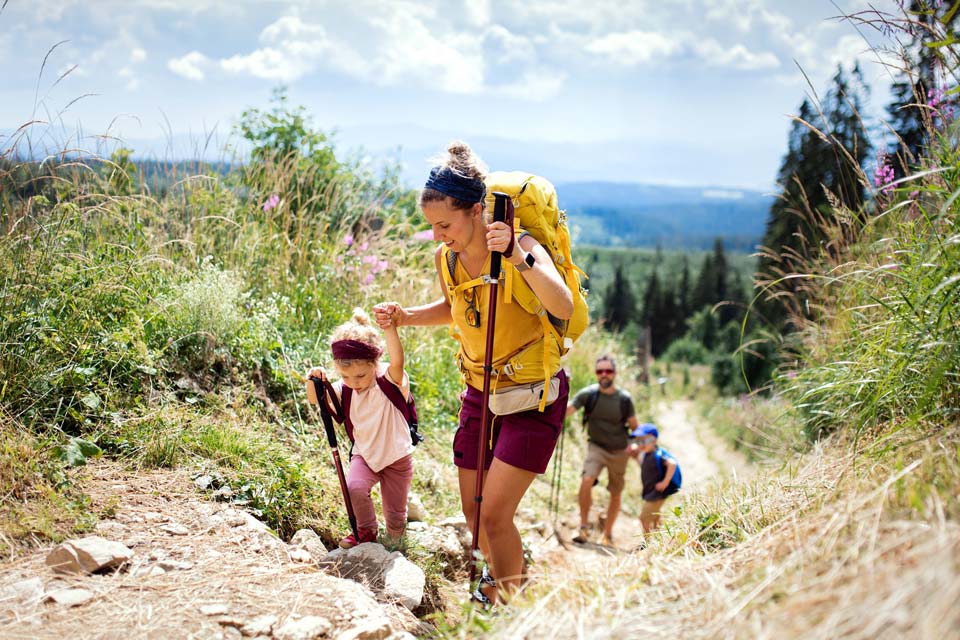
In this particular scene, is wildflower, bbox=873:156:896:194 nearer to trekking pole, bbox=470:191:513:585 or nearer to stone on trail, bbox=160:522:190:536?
trekking pole, bbox=470:191:513:585

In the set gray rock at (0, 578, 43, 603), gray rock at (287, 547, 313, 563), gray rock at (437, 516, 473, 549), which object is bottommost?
gray rock at (437, 516, 473, 549)

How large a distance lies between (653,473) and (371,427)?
3.75m

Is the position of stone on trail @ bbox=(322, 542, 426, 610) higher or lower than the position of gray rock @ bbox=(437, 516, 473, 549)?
higher

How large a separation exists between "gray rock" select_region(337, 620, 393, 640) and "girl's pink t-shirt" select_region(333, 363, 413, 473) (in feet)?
4.02

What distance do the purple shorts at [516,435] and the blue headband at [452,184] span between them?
95 centimetres

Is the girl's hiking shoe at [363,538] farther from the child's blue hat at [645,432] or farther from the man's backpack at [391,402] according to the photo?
the child's blue hat at [645,432]

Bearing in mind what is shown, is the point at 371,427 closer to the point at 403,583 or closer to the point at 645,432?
the point at 403,583

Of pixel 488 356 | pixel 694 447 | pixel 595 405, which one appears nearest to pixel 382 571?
pixel 488 356

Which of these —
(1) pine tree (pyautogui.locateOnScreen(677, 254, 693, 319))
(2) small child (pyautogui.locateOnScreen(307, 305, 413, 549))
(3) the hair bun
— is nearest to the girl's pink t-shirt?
(2) small child (pyautogui.locateOnScreen(307, 305, 413, 549))

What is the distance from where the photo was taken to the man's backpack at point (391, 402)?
12.9 ft

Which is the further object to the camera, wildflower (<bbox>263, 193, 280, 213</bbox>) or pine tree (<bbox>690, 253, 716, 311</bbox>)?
pine tree (<bbox>690, 253, 716, 311</bbox>)

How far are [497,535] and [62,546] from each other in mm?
1855

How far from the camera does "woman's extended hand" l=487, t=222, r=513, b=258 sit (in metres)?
2.85

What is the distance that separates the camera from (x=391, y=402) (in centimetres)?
394
